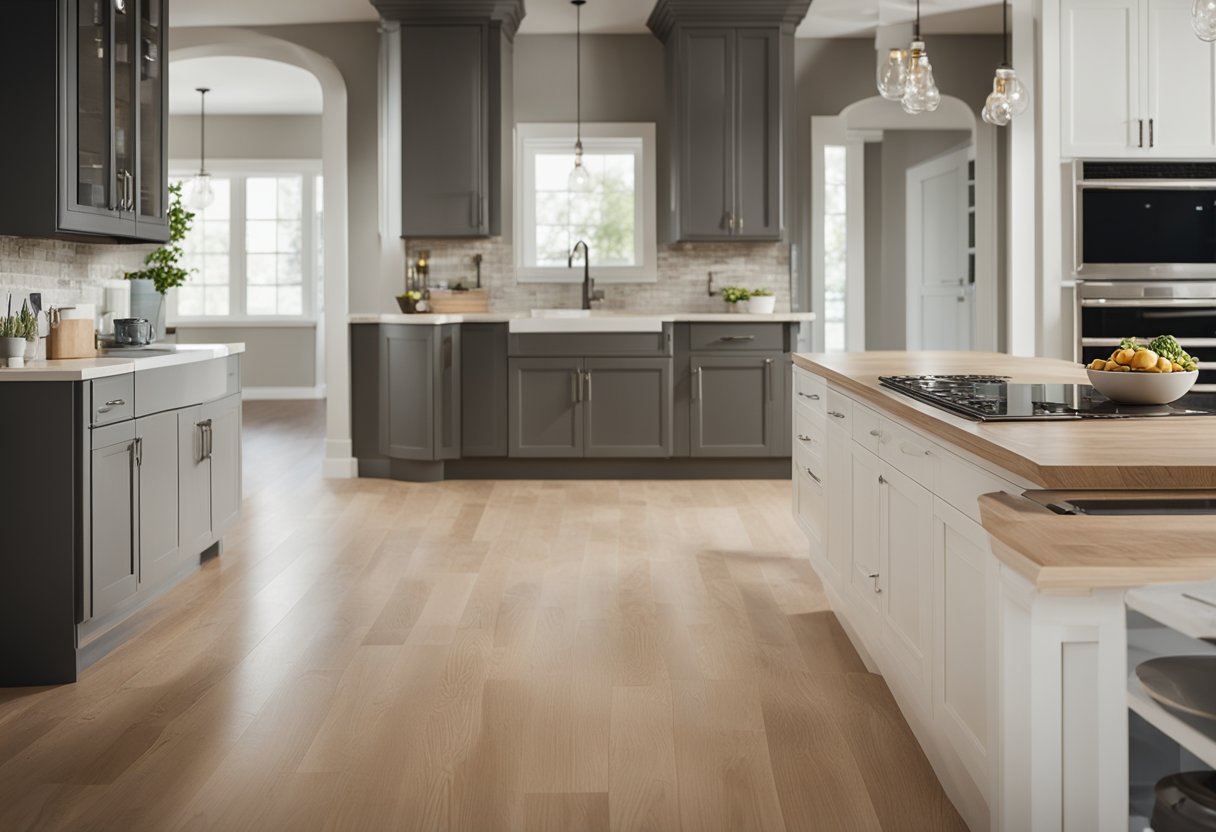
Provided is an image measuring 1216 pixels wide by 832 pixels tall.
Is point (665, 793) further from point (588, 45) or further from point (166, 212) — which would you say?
point (588, 45)

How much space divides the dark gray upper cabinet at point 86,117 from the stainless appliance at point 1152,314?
15.1 feet

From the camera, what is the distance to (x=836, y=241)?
350 inches

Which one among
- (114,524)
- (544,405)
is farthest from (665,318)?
(114,524)

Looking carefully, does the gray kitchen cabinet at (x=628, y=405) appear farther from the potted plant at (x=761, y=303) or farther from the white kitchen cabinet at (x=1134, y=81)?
the white kitchen cabinet at (x=1134, y=81)

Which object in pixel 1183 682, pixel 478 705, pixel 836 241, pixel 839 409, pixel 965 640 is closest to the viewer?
pixel 1183 682

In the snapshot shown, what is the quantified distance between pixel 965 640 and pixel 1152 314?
4.57m

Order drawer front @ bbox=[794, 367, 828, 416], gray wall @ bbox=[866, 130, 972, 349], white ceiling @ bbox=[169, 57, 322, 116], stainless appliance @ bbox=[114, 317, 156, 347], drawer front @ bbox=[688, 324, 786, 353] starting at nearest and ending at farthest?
drawer front @ bbox=[794, 367, 828, 416], stainless appliance @ bbox=[114, 317, 156, 347], drawer front @ bbox=[688, 324, 786, 353], white ceiling @ bbox=[169, 57, 322, 116], gray wall @ bbox=[866, 130, 972, 349]

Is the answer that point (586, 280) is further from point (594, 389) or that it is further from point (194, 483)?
point (194, 483)

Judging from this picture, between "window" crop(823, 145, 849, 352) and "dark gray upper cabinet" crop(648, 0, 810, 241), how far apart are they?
2.28m

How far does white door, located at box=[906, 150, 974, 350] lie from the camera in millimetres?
7883

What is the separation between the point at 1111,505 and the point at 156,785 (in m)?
1.89

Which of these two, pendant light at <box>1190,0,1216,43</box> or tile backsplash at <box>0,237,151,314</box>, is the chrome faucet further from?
pendant light at <box>1190,0,1216,43</box>

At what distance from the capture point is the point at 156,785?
2.26 m

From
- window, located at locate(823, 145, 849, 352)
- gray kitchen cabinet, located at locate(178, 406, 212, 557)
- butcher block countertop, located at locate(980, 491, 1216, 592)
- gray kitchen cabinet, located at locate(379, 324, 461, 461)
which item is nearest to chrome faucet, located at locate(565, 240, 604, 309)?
gray kitchen cabinet, located at locate(379, 324, 461, 461)
